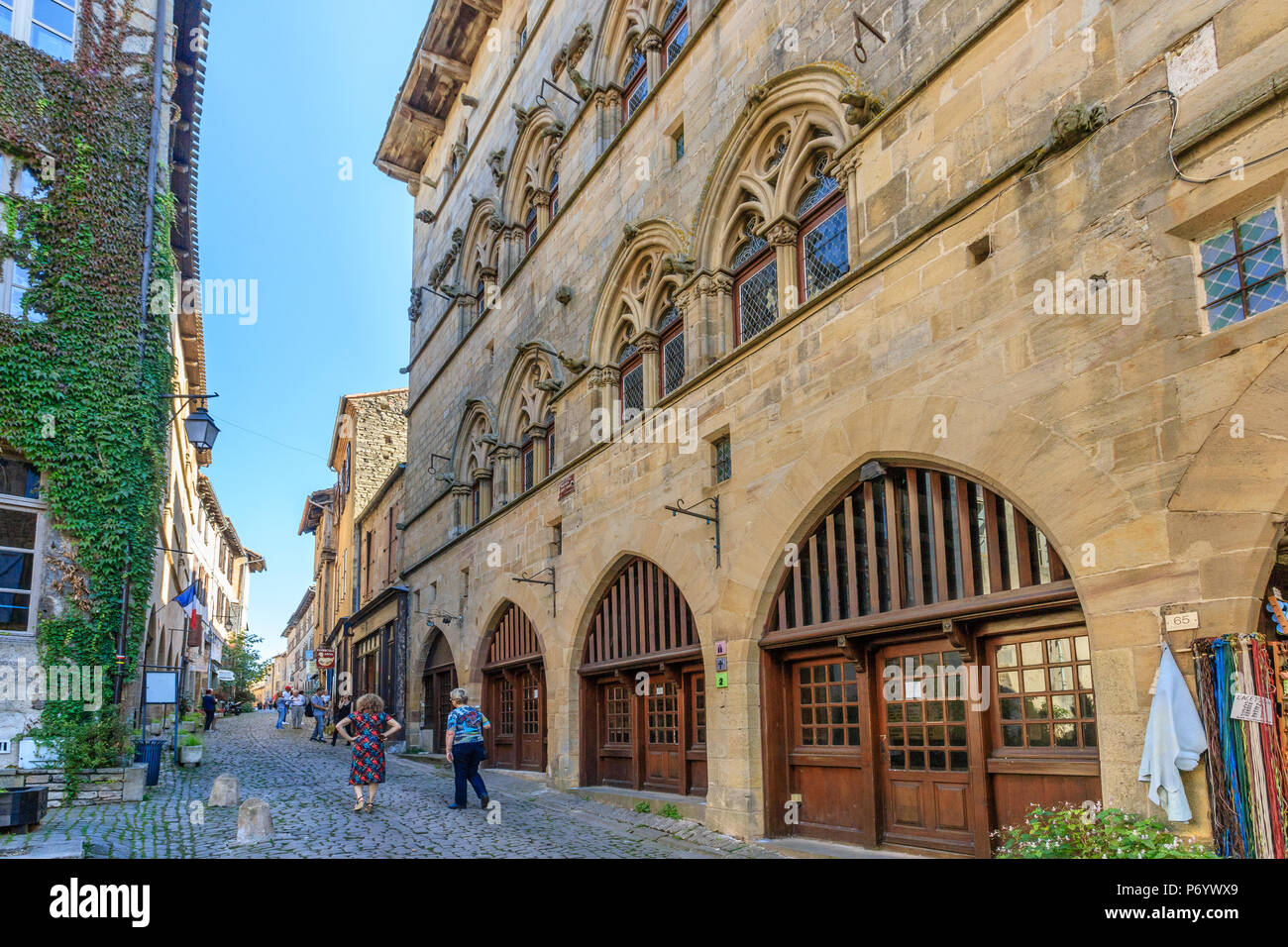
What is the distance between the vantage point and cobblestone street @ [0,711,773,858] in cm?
855

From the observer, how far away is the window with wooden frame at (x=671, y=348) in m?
12.8

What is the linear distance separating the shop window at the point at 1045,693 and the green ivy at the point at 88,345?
1029 cm

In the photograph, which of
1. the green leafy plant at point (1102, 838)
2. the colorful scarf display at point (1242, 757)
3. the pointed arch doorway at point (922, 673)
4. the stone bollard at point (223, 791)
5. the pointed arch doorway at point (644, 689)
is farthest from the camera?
the pointed arch doorway at point (644, 689)

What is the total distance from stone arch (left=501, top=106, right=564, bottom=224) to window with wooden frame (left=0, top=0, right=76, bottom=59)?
755 centimetres

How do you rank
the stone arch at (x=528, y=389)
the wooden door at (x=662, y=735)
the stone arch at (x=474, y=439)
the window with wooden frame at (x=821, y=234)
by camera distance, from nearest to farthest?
the window with wooden frame at (x=821, y=234), the wooden door at (x=662, y=735), the stone arch at (x=528, y=389), the stone arch at (x=474, y=439)

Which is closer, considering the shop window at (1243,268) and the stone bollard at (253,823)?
the shop window at (1243,268)

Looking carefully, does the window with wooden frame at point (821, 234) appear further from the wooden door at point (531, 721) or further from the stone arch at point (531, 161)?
the wooden door at point (531, 721)

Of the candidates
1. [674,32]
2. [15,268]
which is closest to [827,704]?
[674,32]

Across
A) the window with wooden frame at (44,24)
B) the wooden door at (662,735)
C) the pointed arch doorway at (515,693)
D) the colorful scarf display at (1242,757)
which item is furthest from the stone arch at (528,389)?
the colorful scarf display at (1242,757)

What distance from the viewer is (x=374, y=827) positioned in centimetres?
988
